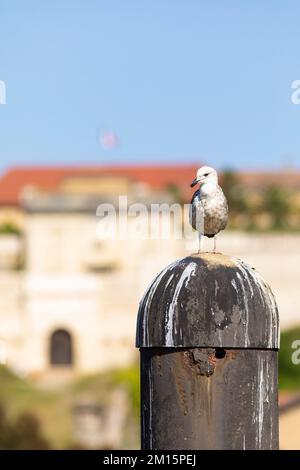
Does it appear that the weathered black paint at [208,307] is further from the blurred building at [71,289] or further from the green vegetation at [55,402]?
the blurred building at [71,289]

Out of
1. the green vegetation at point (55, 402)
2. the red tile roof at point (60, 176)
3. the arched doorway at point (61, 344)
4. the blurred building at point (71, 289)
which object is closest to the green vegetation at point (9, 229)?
the blurred building at point (71, 289)

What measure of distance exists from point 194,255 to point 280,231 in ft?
155

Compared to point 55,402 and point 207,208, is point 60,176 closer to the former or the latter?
point 55,402

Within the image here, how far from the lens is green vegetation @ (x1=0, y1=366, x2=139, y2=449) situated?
32897 millimetres

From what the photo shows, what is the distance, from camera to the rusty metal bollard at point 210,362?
3.56 metres

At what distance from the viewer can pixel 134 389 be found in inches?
1480

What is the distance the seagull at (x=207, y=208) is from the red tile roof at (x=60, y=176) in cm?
6022

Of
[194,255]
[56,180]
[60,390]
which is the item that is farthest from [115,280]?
[194,255]

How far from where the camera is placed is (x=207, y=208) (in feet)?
13.0

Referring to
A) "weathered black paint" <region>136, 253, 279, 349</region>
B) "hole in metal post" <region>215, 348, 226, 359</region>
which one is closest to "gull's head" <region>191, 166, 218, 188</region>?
"weathered black paint" <region>136, 253, 279, 349</region>
